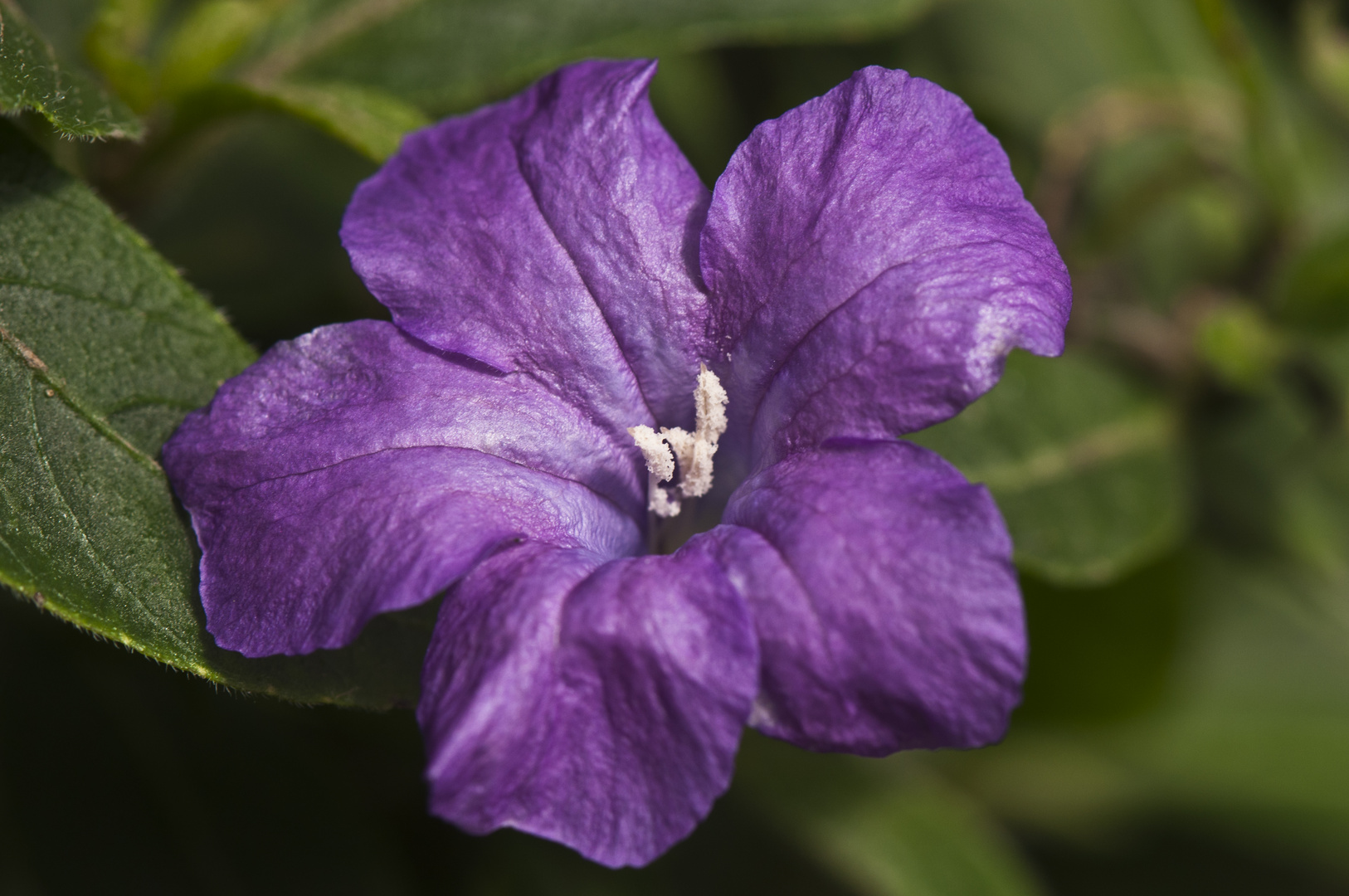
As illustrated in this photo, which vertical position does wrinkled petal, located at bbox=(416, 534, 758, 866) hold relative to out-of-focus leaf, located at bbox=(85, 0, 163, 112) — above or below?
below

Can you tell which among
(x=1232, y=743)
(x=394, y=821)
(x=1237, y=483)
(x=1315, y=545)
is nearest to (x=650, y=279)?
(x=394, y=821)

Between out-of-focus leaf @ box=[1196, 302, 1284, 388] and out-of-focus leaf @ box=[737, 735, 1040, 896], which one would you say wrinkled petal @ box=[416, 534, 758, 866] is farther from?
out-of-focus leaf @ box=[1196, 302, 1284, 388]

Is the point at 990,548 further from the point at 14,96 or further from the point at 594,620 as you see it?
the point at 14,96

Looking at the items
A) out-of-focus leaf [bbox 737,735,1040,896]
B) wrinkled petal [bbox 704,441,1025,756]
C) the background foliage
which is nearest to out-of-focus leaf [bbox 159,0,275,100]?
the background foliage

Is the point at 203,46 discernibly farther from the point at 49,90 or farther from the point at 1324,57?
the point at 1324,57

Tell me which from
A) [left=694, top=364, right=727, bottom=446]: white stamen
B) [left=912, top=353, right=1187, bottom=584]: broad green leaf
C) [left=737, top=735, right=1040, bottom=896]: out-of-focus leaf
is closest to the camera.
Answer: [left=694, top=364, right=727, bottom=446]: white stamen

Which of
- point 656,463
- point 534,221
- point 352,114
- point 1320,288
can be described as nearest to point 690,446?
point 656,463
